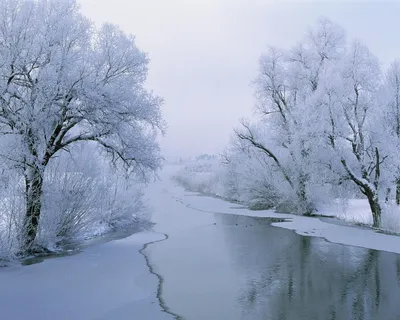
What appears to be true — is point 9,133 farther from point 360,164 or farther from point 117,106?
point 360,164

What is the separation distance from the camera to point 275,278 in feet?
36.6

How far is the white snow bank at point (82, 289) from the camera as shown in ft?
26.8

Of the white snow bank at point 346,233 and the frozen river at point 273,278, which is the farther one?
the white snow bank at point 346,233

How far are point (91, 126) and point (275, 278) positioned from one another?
806 centimetres

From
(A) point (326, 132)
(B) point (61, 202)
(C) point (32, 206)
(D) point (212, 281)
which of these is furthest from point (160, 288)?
(A) point (326, 132)

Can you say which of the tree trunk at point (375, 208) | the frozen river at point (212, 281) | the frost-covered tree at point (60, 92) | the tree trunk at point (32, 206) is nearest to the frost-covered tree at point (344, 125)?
the tree trunk at point (375, 208)

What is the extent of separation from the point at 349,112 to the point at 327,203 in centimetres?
899

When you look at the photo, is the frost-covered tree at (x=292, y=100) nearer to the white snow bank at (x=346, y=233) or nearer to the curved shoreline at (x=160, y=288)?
the white snow bank at (x=346, y=233)

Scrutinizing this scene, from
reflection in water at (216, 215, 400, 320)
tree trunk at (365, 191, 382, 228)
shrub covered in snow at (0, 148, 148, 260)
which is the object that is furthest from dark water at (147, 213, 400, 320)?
tree trunk at (365, 191, 382, 228)

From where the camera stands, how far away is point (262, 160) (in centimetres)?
3644

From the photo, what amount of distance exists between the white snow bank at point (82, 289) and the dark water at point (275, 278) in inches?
25.6

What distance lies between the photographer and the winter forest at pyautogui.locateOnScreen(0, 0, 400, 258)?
502 inches

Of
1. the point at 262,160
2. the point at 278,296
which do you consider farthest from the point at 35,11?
the point at 262,160

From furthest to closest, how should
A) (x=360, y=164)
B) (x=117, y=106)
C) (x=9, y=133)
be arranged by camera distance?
(x=360, y=164) → (x=117, y=106) → (x=9, y=133)
